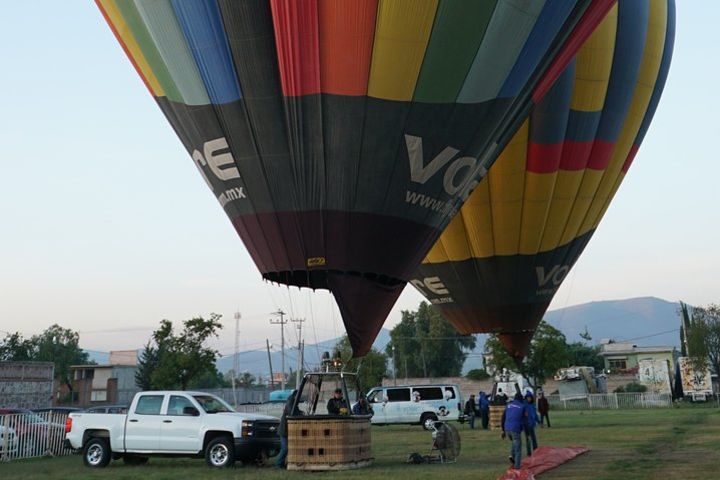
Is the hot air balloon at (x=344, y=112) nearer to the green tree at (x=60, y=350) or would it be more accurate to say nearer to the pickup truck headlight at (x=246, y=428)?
the pickup truck headlight at (x=246, y=428)

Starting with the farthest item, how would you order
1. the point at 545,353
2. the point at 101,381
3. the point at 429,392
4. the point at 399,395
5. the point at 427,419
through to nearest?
the point at 101,381, the point at 545,353, the point at 399,395, the point at 429,392, the point at 427,419

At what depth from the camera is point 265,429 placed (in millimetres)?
16312

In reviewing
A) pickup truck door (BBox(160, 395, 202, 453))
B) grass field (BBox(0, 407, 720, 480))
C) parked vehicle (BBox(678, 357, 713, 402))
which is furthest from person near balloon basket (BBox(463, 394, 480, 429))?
parked vehicle (BBox(678, 357, 713, 402))

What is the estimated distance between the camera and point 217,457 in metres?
16.0

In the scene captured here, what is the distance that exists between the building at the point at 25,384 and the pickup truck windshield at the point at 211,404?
90.0 feet

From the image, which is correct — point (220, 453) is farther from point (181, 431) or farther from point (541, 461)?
point (541, 461)

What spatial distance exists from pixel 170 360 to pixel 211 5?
3777cm

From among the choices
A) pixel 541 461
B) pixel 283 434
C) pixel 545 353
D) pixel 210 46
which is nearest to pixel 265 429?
pixel 283 434

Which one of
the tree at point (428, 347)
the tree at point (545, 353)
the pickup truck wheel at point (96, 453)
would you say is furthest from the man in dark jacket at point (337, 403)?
the tree at point (428, 347)

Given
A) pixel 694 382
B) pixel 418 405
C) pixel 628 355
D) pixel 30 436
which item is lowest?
pixel 30 436

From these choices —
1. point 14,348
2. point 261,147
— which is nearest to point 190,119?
point 261,147

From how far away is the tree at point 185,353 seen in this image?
1914 inches

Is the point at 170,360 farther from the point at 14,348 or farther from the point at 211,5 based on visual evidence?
the point at 14,348

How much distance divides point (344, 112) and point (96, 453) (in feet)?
30.4
